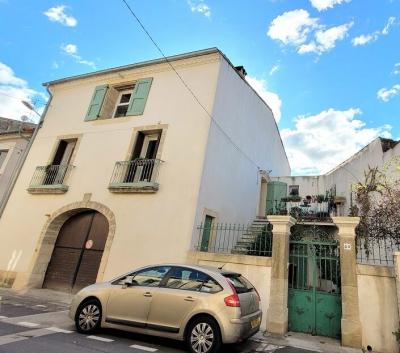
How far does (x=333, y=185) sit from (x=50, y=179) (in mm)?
14100

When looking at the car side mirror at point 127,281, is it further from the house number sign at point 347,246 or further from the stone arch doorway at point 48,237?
the house number sign at point 347,246

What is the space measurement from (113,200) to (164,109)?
12.6 ft

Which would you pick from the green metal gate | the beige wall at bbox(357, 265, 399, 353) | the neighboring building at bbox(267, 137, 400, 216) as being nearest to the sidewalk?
the green metal gate

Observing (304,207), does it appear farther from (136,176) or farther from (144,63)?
(144,63)

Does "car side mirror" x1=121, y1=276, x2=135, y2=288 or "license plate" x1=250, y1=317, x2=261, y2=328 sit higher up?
"car side mirror" x1=121, y1=276, x2=135, y2=288

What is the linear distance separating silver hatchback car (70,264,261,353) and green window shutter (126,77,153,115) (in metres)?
7.42

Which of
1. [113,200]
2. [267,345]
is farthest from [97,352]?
[113,200]

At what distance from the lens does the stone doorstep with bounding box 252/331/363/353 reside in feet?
18.4

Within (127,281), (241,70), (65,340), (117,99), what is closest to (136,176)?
(117,99)

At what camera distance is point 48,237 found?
10945mm

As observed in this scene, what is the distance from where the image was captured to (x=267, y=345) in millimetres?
5562

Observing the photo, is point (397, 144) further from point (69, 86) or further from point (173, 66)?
point (69, 86)

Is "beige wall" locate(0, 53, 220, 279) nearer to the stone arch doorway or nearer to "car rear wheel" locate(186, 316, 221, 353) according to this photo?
the stone arch doorway

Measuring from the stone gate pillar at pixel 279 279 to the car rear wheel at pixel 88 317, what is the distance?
3.70 m
